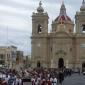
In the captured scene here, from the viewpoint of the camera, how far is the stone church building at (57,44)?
93.2 metres

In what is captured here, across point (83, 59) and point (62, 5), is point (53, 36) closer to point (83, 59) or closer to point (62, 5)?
point (83, 59)

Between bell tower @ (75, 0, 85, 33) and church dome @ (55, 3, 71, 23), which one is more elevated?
church dome @ (55, 3, 71, 23)

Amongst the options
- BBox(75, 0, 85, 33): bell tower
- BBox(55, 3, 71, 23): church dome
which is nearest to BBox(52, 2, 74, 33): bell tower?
BBox(55, 3, 71, 23): church dome

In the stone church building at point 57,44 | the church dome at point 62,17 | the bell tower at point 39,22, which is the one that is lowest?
the stone church building at point 57,44

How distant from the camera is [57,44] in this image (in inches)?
3676

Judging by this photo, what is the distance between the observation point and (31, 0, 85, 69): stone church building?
3671 inches

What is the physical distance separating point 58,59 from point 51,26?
12209mm

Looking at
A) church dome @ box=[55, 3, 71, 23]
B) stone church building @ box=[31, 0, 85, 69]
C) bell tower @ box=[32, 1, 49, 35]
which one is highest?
church dome @ box=[55, 3, 71, 23]

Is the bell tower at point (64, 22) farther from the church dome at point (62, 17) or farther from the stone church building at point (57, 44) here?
the stone church building at point (57, 44)

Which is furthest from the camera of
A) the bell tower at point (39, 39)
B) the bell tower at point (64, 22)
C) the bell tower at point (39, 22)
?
the bell tower at point (64, 22)

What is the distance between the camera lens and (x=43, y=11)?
99.3 meters

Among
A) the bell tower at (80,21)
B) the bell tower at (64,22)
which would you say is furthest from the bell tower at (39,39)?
the bell tower at (80,21)

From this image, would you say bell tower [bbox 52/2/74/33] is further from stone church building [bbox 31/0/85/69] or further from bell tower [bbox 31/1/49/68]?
bell tower [bbox 31/1/49/68]

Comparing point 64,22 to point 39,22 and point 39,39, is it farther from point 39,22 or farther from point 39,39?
point 39,39
